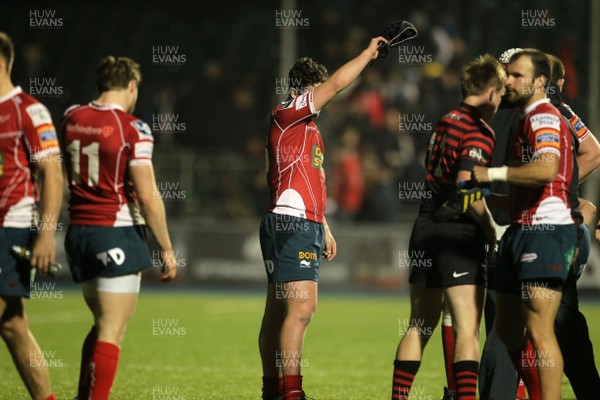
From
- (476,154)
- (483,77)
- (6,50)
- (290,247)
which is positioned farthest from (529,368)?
(6,50)

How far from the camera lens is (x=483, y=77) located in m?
6.14

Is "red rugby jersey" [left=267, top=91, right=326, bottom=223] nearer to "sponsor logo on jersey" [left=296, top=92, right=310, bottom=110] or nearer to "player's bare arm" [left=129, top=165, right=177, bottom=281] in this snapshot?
"sponsor logo on jersey" [left=296, top=92, right=310, bottom=110]

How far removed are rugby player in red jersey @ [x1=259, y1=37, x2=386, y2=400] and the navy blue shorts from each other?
985 mm

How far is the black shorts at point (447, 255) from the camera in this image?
20.1 ft

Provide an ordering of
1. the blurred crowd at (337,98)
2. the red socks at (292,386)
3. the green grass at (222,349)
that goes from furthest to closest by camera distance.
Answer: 1. the blurred crowd at (337,98)
2. the green grass at (222,349)
3. the red socks at (292,386)

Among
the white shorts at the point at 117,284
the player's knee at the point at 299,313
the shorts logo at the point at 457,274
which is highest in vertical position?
the shorts logo at the point at 457,274

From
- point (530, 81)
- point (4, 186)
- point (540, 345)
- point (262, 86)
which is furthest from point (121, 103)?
point (262, 86)

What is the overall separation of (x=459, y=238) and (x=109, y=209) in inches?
88.0

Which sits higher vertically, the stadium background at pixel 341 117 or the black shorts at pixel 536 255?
the stadium background at pixel 341 117

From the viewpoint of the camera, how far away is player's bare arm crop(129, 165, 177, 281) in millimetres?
Answer: 5863

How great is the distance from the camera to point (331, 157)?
63.9 ft

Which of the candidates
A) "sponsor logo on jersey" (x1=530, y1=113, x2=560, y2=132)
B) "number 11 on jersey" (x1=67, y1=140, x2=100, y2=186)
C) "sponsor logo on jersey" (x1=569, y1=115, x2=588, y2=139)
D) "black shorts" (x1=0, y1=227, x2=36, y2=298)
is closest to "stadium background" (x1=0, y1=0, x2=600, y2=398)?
"sponsor logo on jersey" (x1=569, y1=115, x2=588, y2=139)

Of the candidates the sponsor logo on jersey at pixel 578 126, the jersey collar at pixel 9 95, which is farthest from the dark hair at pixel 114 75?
the sponsor logo on jersey at pixel 578 126

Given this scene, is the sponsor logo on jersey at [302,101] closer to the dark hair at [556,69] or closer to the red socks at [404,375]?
the dark hair at [556,69]
